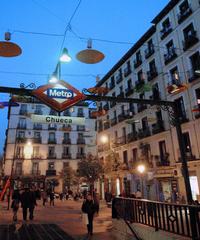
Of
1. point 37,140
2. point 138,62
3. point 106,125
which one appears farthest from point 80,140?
point 138,62

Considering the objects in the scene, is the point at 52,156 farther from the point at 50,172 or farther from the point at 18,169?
the point at 18,169

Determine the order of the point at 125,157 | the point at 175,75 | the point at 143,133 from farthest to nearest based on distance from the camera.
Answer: the point at 125,157 → the point at 143,133 → the point at 175,75

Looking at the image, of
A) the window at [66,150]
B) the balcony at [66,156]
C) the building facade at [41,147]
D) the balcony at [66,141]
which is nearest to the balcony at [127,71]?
the building facade at [41,147]

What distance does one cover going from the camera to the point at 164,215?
22.1 ft

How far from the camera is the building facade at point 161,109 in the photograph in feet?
73.7

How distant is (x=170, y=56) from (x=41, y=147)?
3474cm

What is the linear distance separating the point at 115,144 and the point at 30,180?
70.1 feet

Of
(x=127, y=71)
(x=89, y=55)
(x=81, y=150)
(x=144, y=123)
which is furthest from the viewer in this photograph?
(x=81, y=150)

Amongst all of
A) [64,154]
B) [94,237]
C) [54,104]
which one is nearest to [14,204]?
[94,237]

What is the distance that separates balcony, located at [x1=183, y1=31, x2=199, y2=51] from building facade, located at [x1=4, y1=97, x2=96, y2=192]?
2898 cm

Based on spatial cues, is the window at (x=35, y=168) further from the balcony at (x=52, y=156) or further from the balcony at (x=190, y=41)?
the balcony at (x=190, y=41)

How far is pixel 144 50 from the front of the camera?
101ft

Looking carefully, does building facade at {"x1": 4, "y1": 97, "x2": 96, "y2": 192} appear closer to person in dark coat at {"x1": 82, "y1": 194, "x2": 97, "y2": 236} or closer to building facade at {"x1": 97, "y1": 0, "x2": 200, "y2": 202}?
building facade at {"x1": 97, "y1": 0, "x2": 200, "y2": 202}

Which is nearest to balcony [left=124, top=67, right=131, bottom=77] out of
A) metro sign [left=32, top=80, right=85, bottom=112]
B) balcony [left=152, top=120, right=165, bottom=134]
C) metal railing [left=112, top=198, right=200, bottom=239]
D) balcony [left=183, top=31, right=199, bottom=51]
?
balcony [left=152, top=120, right=165, bottom=134]
